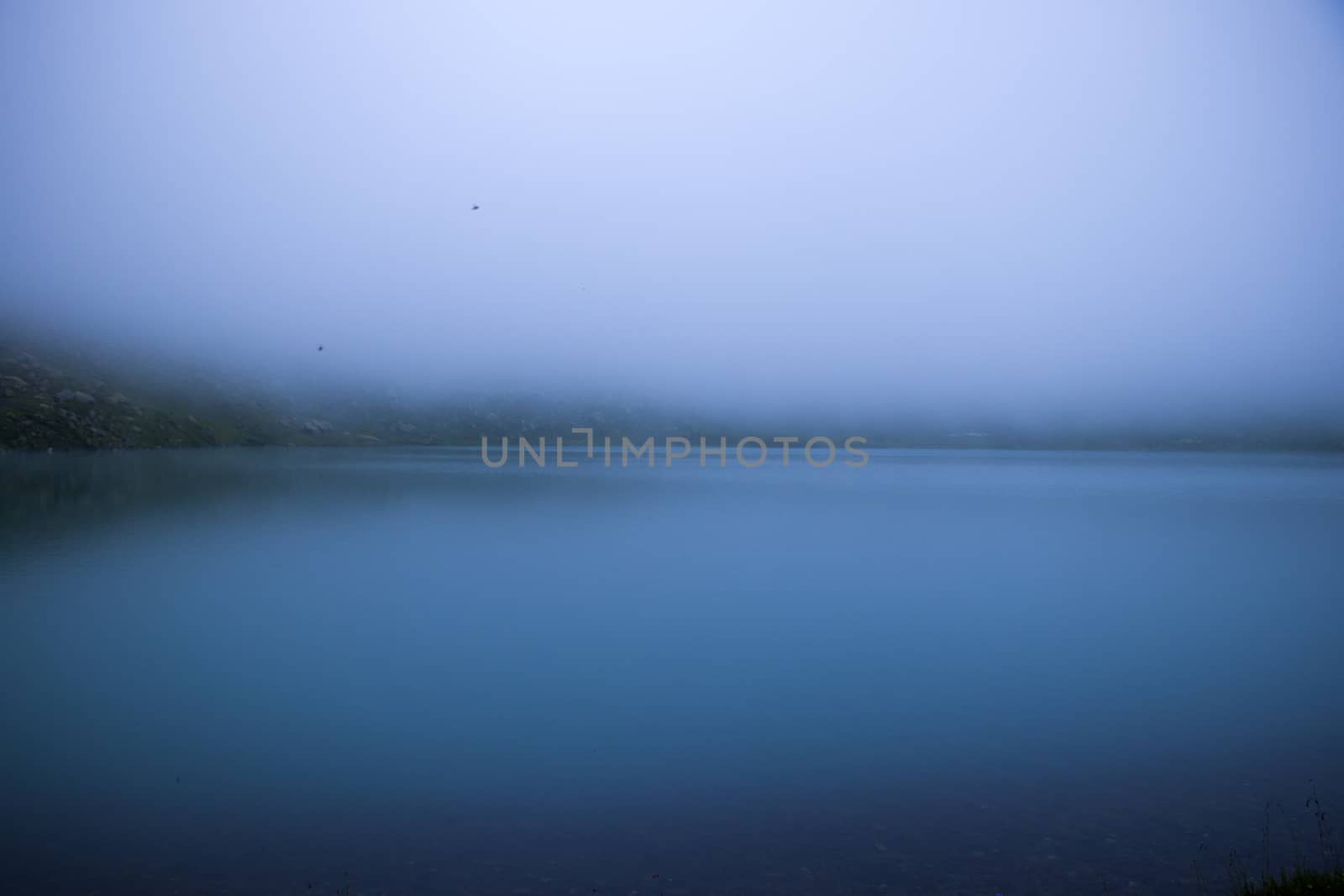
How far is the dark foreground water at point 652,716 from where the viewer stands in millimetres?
11672

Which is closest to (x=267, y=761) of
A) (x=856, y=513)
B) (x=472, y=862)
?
(x=472, y=862)

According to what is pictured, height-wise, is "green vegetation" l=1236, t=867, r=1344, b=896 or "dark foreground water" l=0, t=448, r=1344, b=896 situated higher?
"green vegetation" l=1236, t=867, r=1344, b=896

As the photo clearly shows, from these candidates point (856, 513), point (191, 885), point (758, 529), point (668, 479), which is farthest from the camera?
point (668, 479)

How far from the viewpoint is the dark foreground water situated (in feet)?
38.3

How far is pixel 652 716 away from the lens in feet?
59.8

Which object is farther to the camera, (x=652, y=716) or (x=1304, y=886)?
(x=652, y=716)

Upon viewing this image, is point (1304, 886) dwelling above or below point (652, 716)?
above

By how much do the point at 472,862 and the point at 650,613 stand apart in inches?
720

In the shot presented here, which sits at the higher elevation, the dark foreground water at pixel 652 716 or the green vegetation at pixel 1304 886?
the green vegetation at pixel 1304 886

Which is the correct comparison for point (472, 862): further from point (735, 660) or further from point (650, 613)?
point (650, 613)

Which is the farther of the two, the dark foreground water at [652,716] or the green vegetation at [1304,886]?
the dark foreground water at [652,716]

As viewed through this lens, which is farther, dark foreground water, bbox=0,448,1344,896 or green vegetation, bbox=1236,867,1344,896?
dark foreground water, bbox=0,448,1344,896

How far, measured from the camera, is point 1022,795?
13.8 m

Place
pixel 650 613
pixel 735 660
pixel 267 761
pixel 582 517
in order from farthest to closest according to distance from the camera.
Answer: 1. pixel 582 517
2. pixel 650 613
3. pixel 735 660
4. pixel 267 761
